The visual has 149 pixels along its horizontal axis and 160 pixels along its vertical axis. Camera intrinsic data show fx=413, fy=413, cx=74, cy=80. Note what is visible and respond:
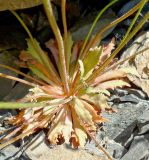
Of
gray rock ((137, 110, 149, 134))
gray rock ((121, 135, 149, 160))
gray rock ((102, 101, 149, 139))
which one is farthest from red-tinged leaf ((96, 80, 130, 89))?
gray rock ((121, 135, 149, 160))

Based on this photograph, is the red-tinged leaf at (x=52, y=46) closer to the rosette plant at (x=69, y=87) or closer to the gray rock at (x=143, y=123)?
the rosette plant at (x=69, y=87)

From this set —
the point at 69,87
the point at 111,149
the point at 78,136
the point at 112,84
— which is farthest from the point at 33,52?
the point at 111,149

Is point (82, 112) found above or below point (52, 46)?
below

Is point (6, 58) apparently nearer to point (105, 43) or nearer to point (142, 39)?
point (105, 43)

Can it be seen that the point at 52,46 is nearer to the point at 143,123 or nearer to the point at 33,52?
the point at 33,52

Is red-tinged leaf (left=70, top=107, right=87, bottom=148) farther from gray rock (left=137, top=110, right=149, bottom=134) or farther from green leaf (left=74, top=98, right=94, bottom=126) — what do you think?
gray rock (left=137, top=110, right=149, bottom=134)

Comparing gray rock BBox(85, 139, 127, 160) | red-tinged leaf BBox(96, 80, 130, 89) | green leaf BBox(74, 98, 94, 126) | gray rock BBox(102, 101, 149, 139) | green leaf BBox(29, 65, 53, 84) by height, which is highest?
green leaf BBox(29, 65, 53, 84)

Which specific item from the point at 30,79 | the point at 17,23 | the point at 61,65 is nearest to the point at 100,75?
the point at 61,65
